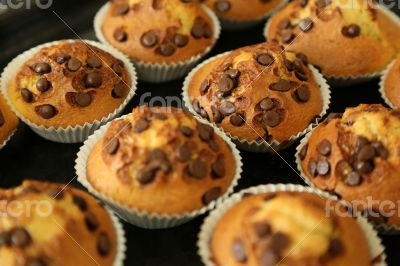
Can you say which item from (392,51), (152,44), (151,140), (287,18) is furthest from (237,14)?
(151,140)

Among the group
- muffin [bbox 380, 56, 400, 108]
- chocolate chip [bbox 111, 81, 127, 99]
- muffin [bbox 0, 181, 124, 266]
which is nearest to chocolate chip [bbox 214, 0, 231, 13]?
chocolate chip [bbox 111, 81, 127, 99]

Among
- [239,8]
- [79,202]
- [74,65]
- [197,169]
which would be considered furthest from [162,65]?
[79,202]

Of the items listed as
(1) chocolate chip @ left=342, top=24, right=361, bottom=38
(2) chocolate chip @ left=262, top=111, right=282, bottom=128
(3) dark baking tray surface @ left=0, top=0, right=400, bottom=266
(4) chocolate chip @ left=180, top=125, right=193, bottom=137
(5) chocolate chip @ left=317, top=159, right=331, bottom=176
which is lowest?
(3) dark baking tray surface @ left=0, top=0, right=400, bottom=266

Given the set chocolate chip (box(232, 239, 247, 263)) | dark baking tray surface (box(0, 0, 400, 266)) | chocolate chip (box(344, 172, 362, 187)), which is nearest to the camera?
chocolate chip (box(232, 239, 247, 263))

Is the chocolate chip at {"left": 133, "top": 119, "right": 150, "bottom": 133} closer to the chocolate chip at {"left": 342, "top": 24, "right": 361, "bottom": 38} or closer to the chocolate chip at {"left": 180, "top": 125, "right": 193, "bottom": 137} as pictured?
the chocolate chip at {"left": 180, "top": 125, "right": 193, "bottom": 137}

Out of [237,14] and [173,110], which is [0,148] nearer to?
[173,110]

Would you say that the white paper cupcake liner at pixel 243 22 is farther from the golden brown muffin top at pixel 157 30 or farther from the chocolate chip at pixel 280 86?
the chocolate chip at pixel 280 86

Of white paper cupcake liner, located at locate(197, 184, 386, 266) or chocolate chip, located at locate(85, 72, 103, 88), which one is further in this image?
chocolate chip, located at locate(85, 72, 103, 88)

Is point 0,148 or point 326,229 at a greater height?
point 326,229
